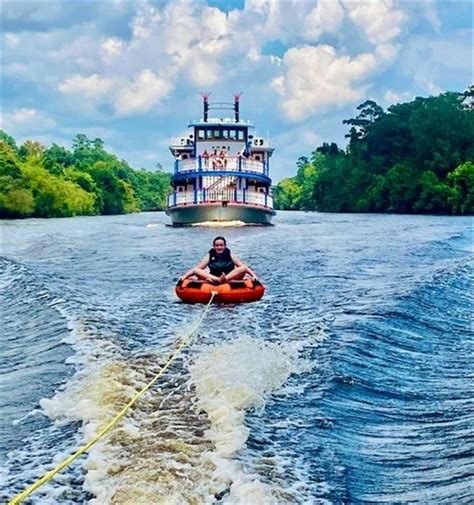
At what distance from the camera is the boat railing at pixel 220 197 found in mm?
40906

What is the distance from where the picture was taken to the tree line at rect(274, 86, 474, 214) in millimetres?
69500

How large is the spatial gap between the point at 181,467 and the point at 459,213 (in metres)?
63.4

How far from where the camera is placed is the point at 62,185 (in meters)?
75.4

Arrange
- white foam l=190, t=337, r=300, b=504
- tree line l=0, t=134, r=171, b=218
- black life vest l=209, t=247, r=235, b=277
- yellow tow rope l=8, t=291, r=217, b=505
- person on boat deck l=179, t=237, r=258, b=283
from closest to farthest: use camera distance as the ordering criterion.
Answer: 1. yellow tow rope l=8, t=291, r=217, b=505
2. white foam l=190, t=337, r=300, b=504
3. person on boat deck l=179, t=237, r=258, b=283
4. black life vest l=209, t=247, r=235, b=277
5. tree line l=0, t=134, r=171, b=218

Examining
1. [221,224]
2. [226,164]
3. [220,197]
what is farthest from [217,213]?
[226,164]

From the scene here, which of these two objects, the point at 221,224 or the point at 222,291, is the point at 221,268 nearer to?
the point at 222,291

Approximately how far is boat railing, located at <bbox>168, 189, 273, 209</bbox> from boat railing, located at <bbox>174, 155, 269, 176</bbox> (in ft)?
4.20

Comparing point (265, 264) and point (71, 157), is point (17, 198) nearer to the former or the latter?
point (265, 264)

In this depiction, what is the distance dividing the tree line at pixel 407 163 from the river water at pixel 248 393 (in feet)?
172

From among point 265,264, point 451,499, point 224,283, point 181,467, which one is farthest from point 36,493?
point 265,264

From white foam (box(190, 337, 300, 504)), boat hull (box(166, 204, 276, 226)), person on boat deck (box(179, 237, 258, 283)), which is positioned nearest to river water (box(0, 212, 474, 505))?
white foam (box(190, 337, 300, 504))

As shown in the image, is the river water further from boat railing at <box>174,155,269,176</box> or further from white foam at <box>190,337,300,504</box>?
boat railing at <box>174,155,269,176</box>

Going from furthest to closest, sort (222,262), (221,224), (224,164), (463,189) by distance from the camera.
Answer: (463,189)
(224,164)
(221,224)
(222,262)

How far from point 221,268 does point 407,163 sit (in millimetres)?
66838
